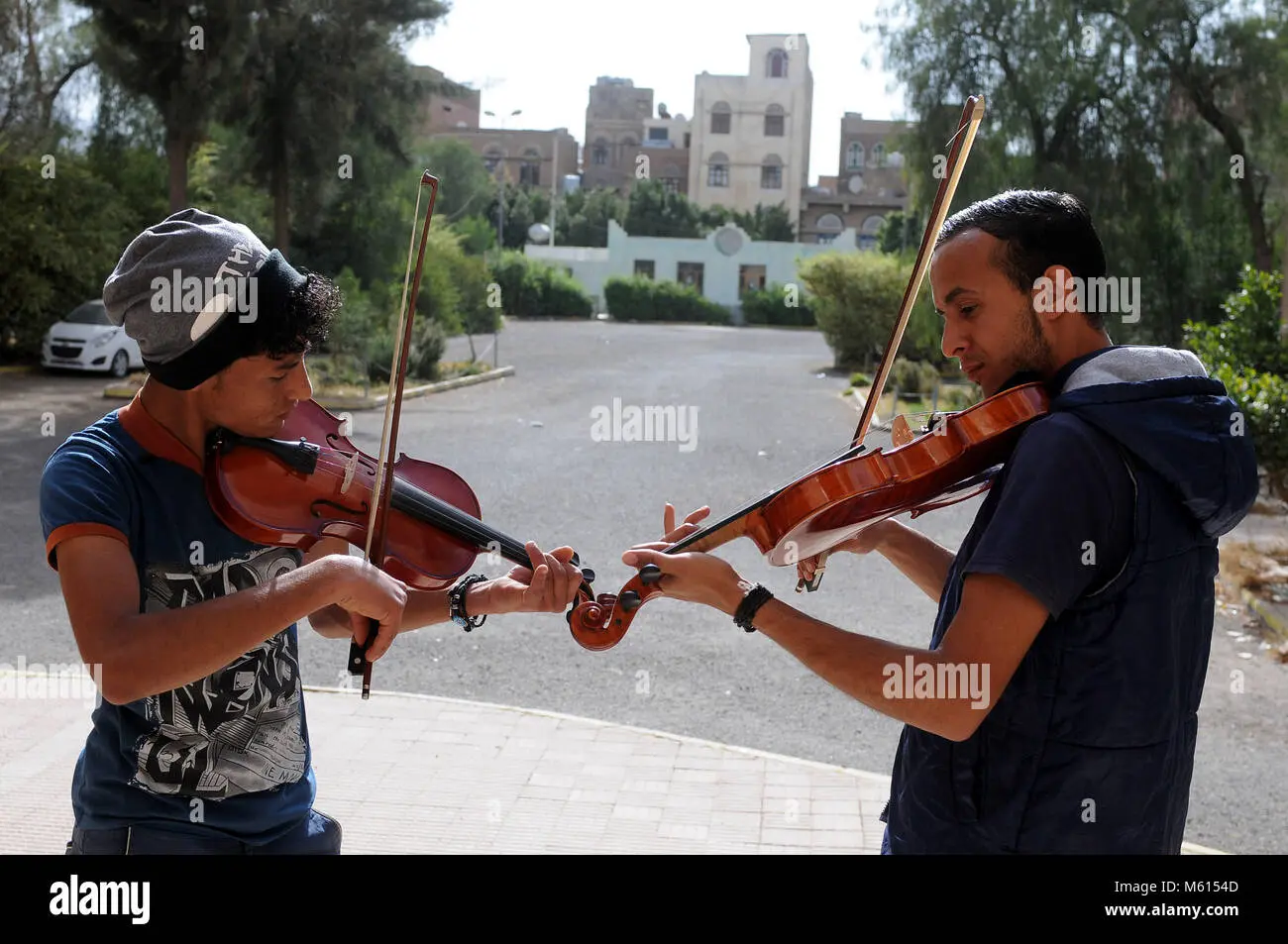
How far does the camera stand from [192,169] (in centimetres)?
2358

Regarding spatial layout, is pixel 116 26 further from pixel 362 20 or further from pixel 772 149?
pixel 772 149

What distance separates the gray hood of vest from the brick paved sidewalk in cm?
239

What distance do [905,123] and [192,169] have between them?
521 inches

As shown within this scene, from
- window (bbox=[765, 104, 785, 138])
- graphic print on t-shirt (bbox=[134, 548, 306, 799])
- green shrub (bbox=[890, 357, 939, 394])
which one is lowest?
green shrub (bbox=[890, 357, 939, 394])

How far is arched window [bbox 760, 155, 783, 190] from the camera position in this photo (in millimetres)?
71000

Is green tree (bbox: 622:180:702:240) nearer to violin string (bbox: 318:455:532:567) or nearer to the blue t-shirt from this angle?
violin string (bbox: 318:455:532:567)

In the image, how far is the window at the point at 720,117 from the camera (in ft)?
233

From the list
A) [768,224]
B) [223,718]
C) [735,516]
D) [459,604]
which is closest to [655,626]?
[459,604]

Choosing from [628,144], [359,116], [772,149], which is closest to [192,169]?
[359,116]

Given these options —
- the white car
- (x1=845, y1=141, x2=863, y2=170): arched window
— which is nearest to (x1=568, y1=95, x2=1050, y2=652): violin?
the white car

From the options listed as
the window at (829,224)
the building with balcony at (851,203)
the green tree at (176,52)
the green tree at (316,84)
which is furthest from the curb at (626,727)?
the window at (829,224)

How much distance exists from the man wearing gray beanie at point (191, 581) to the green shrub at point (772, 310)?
1854 inches

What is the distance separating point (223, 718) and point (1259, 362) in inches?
306

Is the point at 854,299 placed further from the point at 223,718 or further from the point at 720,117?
the point at 720,117
